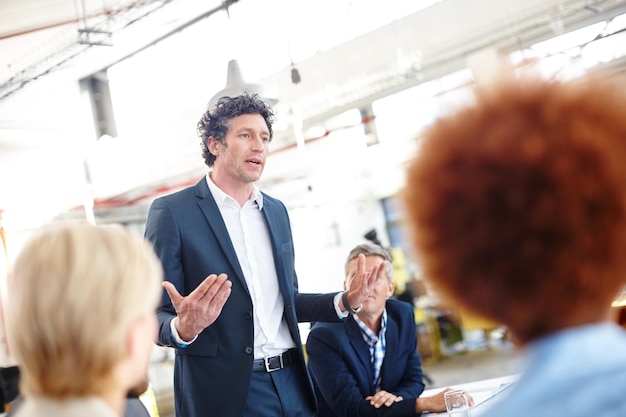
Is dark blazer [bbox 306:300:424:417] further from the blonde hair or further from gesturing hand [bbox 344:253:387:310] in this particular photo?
the blonde hair

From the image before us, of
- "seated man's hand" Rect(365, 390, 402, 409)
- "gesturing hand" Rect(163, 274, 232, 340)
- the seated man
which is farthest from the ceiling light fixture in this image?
"gesturing hand" Rect(163, 274, 232, 340)

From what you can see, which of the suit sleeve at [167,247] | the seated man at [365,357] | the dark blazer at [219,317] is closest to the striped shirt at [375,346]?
the seated man at [365,357]

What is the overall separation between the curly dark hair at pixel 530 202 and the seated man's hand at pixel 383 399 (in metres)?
2.19

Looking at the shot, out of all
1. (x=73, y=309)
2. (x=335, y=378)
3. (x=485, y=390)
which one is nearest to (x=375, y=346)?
(x=335, y=378)

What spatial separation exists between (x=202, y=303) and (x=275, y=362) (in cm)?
68

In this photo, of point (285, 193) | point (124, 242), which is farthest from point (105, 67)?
point (124, 242)

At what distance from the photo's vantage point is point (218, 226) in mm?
2576

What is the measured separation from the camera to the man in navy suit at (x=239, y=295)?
8.12 feet

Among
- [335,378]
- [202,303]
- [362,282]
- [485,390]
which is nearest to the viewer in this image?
[202,303]

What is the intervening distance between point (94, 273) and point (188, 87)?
8.93 metres

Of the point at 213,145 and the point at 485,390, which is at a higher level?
the point at 213,145

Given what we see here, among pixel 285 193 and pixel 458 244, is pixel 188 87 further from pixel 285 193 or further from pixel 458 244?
pixel 458 244

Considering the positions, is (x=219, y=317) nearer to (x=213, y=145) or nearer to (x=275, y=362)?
(x=275, y=362)

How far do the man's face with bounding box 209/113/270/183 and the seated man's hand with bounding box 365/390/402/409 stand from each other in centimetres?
99
